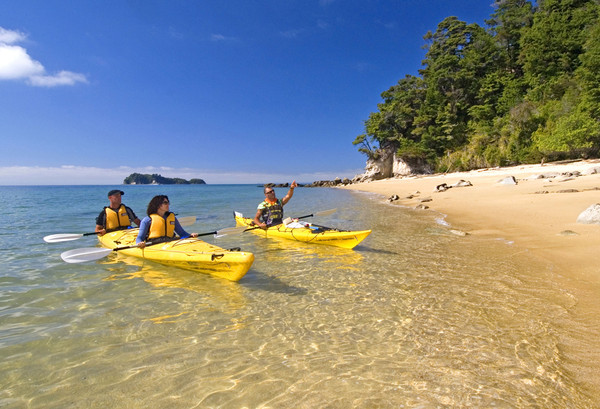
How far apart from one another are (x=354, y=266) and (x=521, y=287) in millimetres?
3326

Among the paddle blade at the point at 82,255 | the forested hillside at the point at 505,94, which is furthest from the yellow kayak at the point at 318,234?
the forested hillside at the point at 505,94

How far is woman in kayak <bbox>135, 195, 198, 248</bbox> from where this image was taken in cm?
689

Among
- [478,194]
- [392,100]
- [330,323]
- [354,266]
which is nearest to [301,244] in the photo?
[354,266]

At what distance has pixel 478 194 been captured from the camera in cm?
1884

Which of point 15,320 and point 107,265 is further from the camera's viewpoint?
point 107,265

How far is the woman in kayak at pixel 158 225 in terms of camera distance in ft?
22.6

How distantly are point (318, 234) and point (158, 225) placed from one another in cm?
470

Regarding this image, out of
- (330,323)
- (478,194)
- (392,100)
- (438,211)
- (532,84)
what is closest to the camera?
(330,323)

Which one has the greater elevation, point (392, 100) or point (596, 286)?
point (392, 100)

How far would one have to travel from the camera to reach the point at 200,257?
6.12m

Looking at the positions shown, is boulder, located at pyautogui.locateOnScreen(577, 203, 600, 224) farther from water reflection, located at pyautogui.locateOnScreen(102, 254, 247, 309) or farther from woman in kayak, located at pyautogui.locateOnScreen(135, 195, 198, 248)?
woman in kayak, located at pyautogui.locateOnScreen(135, 195, 198, 248)

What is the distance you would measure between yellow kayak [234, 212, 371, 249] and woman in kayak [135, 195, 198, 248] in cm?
322

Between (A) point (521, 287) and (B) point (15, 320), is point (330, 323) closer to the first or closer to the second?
(A) point (521, 287)

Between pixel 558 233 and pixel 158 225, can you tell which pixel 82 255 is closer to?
pixel 158 225
